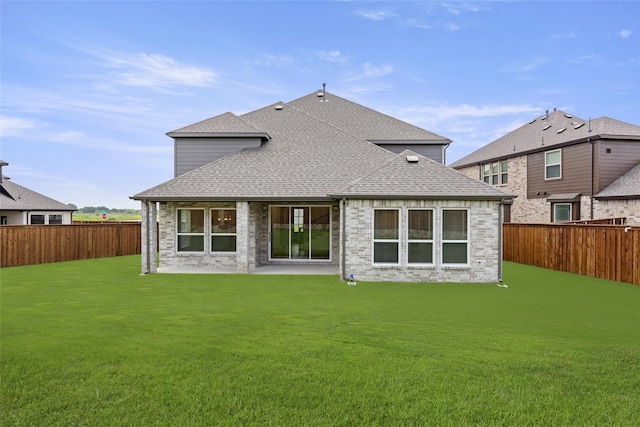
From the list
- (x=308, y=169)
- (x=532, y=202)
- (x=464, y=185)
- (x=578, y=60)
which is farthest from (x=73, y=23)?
(x=532, y=202)

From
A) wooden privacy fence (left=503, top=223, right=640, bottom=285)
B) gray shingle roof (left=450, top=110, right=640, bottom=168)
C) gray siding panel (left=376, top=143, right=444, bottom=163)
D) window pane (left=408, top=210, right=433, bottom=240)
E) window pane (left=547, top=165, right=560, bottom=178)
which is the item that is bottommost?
wooden privacy fence (left=503, top=223, right=640, bottom=285)

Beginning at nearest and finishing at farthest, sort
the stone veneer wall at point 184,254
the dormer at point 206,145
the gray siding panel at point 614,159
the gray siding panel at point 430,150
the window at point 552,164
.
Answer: the stone veneer wall at point 184,254 → the dormer at point 206,145 → the gray siding panel at point 430,150 → the gray siding panel at point 614,159 → the window at point 552,164

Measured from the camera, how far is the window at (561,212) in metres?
21.4

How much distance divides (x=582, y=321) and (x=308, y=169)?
419 inches

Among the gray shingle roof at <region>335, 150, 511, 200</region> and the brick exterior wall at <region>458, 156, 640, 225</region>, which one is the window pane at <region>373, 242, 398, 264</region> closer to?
the gray shingle roof at <region>335, 150, 511, 200</region>

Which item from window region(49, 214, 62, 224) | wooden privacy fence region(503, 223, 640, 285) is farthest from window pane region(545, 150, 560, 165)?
window region(49, 214, 62, 224)

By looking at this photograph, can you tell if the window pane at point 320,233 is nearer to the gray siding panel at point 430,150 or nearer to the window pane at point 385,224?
the window pane at point 385,224

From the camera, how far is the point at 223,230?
15766 millimetres

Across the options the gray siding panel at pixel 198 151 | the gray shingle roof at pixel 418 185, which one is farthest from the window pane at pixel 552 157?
the gray siding panel at pixel 198 151

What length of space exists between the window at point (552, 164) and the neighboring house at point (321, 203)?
770cm

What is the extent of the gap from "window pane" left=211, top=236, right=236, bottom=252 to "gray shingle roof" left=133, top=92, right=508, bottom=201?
2176mm

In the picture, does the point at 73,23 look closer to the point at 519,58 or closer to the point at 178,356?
the point at 178,356

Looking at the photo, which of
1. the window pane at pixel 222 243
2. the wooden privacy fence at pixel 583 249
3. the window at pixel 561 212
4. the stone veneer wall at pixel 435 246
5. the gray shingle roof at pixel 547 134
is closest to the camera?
the wooden privacy fence at pixel 583 249

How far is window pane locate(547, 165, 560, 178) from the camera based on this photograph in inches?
870
